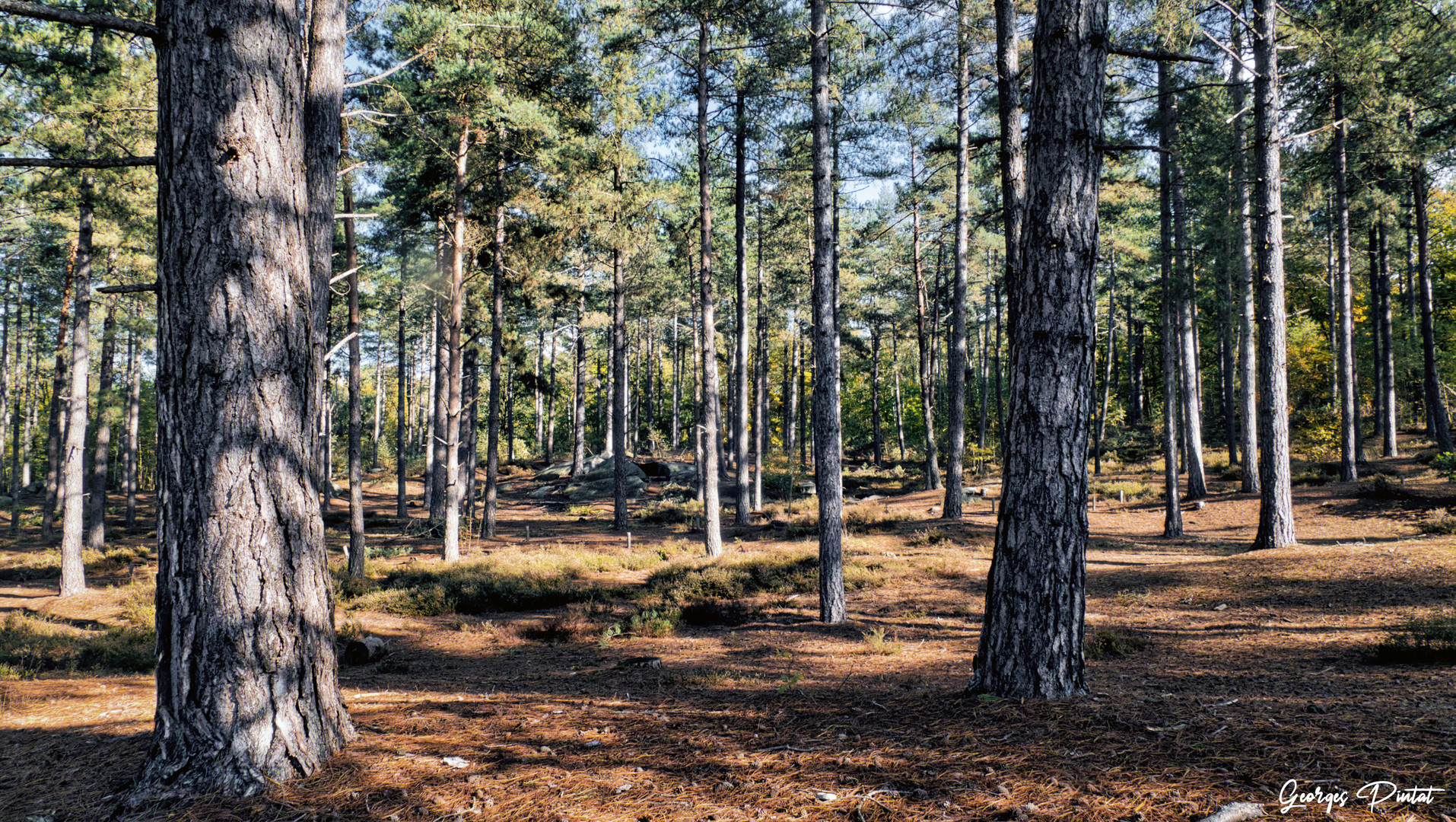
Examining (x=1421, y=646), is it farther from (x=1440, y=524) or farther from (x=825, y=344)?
(x=1440, y=524)

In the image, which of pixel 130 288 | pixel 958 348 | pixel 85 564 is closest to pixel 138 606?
pixel 85 564

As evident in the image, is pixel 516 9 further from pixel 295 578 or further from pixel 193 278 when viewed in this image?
pixel 295 578

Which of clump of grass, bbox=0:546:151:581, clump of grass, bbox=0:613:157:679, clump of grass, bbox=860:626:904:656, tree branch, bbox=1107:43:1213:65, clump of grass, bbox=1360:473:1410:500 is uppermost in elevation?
tree branch, bbox=1107:43:1213:65

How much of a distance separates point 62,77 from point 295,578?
14.8 metres

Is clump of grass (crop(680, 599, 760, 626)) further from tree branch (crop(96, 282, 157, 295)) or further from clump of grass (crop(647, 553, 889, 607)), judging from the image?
tree branch (crop(96, 282, 157, 295))

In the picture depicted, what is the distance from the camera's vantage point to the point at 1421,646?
5.06 metres

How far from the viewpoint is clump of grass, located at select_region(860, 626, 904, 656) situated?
7090mm

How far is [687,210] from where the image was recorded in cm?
2975

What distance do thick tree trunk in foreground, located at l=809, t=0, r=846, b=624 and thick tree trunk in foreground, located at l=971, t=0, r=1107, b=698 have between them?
433 centimetres

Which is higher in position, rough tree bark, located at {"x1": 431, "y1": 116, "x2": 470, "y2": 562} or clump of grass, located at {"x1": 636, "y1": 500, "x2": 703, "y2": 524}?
rough tree bark, located at {"x1": 431, "y1": 116, "x2": 470, "y2": 562}

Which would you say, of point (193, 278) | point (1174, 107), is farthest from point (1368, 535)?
point (193, 278)
